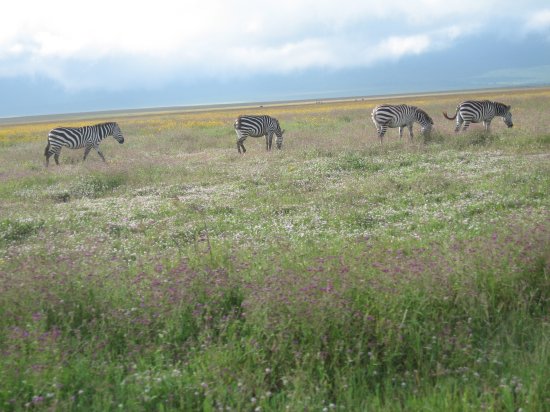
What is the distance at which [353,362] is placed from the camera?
15.0ft

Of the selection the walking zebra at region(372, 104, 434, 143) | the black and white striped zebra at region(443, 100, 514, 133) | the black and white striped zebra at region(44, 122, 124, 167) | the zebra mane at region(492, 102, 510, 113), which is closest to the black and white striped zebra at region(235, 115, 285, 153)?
the walking zebra at region(372, 104, 434, 143)

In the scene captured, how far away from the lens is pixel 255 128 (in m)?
25.0

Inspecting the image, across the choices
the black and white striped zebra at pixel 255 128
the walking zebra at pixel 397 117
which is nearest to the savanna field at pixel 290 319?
the walking zebra at pixel 397 117

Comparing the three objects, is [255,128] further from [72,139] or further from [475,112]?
[475,112]

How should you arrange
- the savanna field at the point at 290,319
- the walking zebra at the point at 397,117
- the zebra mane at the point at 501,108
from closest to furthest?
the savanna field at the point at 290,319
the walking zebra at the point at 397,117
the zebra mane at the point at 501,108

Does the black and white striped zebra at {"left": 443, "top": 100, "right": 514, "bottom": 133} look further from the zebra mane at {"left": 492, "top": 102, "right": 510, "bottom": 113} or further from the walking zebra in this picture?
the walking zebra

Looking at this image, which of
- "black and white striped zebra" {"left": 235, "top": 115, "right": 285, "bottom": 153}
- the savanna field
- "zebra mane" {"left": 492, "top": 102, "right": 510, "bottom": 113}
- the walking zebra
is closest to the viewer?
Answer: the savanna field

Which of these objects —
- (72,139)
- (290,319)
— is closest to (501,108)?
(72,139)

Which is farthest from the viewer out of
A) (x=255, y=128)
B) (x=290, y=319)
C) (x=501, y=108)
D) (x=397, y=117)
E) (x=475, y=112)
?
(x=501, y=108)

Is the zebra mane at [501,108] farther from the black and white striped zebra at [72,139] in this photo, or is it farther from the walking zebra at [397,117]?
the black and white striped zebra at [72,139]

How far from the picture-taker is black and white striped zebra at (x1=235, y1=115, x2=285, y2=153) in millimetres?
24453

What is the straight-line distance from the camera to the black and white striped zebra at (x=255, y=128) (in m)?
24.5

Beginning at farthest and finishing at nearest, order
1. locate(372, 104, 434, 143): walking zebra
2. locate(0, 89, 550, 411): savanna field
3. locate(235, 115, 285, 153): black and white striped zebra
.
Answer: locate(235, 115, 285, 153): black and white striped zebra, locate(372, 104, 434, 143): walking zebra, locate(0, 89, 550, 411): savanna field

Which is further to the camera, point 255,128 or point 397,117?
point 255,128
